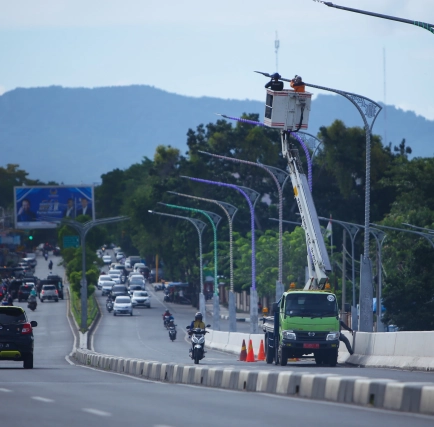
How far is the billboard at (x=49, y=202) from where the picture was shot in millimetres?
104688

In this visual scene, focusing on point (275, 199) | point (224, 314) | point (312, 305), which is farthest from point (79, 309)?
point (312, 305)

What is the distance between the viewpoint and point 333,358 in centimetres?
3064

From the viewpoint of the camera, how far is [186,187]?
106m

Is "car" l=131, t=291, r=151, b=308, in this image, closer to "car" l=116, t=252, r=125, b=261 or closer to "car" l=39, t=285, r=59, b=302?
"car" l=39, t=285, r=59, b=302

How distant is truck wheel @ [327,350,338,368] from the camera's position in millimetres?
30531

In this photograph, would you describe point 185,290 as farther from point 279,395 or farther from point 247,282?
point 279,395

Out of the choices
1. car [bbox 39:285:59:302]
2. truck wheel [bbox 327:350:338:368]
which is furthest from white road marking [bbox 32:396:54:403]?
car [bbox 39:285:59:302]

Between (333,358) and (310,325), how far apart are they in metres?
1.07

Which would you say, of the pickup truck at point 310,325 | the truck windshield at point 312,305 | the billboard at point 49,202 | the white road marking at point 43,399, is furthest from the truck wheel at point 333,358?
the billboard at point 49,202

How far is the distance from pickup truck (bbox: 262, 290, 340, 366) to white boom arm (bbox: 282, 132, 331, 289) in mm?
2527

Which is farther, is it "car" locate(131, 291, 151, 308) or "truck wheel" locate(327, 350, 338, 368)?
"car" locate(131, 291, 151, 308)

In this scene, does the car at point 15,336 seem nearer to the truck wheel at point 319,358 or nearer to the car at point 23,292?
the truck wheel at point 319,358

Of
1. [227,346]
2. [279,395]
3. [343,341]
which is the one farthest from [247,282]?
[279,395]

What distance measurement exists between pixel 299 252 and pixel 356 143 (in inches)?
458
